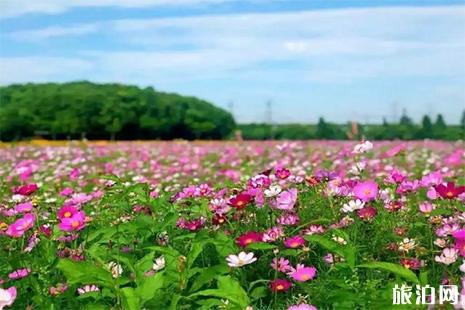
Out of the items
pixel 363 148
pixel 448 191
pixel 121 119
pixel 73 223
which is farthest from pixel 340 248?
pixel 121 119

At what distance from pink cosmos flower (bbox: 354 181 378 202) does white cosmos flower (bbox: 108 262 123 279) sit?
1076 mm

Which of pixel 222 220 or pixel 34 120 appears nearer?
pixel 222 220

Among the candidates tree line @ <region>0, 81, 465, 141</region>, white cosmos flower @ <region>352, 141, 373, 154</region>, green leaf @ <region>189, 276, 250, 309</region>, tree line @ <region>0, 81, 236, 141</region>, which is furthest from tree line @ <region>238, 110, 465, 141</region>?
green leaf @ <region>189, 276, 250, 309</region>

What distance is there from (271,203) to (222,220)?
232 millimetres

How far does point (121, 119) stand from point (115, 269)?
26653 millimetres

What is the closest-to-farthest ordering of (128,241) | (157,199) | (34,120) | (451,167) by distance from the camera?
(128,241) < (157,199) < (451,167) < (34,120)

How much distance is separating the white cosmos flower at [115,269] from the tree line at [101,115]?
1002 inches

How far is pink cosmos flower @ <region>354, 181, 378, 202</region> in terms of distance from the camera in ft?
11.4

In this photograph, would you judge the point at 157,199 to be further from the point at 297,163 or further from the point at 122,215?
the point at 297,163

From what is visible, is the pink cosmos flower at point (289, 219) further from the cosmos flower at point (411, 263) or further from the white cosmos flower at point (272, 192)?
the cosmos flower at point (411, 263)

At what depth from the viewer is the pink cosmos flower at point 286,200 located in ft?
11.5

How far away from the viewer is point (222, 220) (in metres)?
3.57

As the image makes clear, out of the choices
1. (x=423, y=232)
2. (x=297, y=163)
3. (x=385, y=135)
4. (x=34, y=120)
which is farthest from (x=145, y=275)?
(x=34, y=120)

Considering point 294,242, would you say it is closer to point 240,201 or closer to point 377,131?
point 240,201
